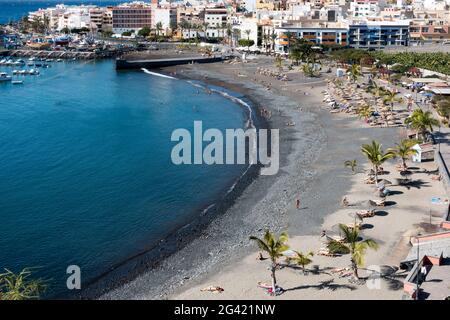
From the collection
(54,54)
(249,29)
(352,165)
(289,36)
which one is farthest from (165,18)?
(352,165)

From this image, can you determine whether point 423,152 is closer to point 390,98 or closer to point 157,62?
point 390,98

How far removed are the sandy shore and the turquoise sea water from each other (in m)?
2.62

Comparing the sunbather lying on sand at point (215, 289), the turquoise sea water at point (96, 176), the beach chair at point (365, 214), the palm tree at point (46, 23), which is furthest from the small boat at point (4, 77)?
the sunbather lying on sand at point (215, 289)

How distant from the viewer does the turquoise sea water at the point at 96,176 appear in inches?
Result: 1048

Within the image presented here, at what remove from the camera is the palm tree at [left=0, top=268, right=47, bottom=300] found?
19.2 metres

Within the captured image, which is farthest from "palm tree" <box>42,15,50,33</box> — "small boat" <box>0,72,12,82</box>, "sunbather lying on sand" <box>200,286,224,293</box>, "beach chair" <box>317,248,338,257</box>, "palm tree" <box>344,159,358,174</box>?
"sunbather lying on sand" <box>200,286,224,293</box>

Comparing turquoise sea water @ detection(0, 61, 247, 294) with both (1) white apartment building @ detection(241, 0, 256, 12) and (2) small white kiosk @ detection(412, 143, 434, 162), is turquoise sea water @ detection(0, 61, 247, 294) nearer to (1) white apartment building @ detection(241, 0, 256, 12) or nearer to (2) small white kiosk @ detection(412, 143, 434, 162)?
(2) small white kiosk @ detection(412, 143, 434, 162)

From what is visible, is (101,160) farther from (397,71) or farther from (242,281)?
(397,71)

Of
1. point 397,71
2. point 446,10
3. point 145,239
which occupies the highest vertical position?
point 446,10

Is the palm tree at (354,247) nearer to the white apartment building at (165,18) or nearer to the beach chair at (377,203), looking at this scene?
the beach chair at (377,203)
